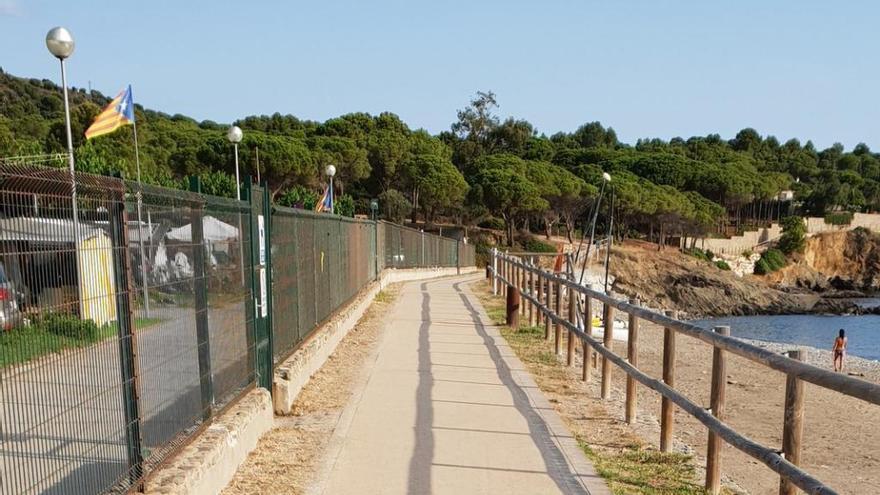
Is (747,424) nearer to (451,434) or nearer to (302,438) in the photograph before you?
(451,434)

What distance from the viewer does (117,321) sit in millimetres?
3988

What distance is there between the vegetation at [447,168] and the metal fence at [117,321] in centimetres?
979

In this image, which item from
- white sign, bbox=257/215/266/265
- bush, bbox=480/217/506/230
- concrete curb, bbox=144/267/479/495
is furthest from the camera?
bush, bbox=480/217/506/230

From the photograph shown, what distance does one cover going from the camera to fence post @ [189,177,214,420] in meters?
5.44

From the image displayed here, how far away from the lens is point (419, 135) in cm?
8038

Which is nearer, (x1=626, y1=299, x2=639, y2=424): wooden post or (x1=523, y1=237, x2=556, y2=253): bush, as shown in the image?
(x1=626, y1=299, x2=639, y2=424): wooden post

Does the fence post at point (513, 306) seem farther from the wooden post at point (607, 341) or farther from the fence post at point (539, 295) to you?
the wooden post at point (607, 341)

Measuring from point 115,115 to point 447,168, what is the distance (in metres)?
54.6

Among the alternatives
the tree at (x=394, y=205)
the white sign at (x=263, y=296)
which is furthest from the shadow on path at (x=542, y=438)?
the tree at (x=394, y=205)

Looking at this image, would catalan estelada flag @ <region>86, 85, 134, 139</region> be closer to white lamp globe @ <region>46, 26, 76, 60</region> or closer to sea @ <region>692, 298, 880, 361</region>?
white lamp globe @ <region>46, 26, 76, 60</region>

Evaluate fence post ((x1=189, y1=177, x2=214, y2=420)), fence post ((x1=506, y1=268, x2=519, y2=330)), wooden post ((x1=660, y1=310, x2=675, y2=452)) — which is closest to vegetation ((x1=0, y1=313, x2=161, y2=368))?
fence post ((x1=189, y1=177, x2=214, y2=420))

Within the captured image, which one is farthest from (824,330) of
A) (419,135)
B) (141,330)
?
(141,330)

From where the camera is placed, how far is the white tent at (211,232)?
5.12m

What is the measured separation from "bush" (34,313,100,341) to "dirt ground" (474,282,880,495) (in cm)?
469
